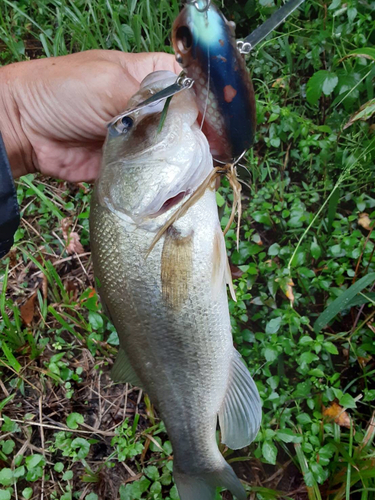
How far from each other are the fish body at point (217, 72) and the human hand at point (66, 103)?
2.30ft

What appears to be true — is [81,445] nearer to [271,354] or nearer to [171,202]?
[271,354]

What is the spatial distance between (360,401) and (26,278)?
226 centimetres

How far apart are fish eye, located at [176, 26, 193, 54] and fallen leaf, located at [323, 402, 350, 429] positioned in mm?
1876

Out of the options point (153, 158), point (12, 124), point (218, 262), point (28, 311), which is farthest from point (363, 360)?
point (12, 124)

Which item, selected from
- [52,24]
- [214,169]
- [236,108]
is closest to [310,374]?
[214,169]

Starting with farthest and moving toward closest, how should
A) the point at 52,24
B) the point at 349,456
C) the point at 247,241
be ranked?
the point at 52,24, the point at 247,241, the point at 349,456

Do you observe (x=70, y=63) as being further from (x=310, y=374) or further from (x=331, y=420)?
(x=331, y=420)

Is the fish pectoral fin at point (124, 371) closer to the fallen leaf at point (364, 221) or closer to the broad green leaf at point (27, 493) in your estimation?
the broad green leaf at point (27, 493)

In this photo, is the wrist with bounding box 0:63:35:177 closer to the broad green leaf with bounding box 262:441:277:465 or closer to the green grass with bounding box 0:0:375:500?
the green grass with bounding box 0:0:375:500

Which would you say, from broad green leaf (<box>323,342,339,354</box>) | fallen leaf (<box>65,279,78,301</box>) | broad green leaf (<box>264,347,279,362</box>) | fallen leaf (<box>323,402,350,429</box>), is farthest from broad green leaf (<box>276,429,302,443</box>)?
fallen leaf (<box>65,279,78,301</box>)

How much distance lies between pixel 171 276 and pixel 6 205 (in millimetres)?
937

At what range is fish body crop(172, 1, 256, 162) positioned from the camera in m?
1.04

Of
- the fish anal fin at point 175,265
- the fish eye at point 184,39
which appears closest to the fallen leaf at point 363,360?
the fish anal fin at point 175,265

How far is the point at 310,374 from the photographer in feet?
6.89
